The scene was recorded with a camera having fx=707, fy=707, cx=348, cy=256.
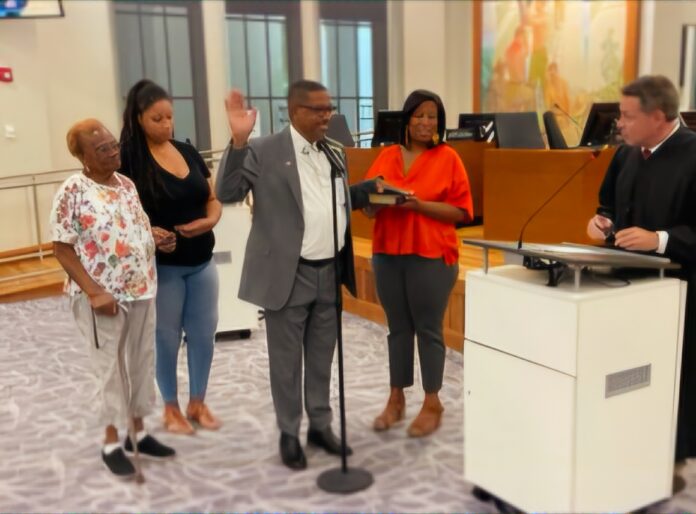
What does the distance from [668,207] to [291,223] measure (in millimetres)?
1248

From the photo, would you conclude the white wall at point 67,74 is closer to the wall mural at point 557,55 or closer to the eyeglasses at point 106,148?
the wall mural at point 557,55

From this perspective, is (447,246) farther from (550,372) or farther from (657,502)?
(657,502)

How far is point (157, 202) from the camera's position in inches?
107

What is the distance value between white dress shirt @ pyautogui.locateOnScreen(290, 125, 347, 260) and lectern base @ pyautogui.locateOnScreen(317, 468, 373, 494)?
30.7 inches

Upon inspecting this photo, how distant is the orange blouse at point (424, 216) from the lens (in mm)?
2758

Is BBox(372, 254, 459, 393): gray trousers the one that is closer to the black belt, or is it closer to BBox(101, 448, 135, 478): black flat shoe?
the black belt

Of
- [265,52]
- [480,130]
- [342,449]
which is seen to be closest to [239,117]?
[342,449]

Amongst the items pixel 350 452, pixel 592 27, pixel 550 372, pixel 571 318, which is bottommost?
pixel 350 452

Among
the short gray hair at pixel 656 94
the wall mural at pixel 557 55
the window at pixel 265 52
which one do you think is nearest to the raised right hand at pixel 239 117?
the short gray hair at pixel 656 94

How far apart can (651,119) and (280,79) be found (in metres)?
6.57

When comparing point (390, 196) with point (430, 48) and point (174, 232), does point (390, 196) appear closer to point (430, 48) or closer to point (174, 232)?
point (174, 232)

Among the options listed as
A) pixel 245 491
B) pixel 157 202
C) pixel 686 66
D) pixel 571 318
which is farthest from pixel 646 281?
pixel 686 66

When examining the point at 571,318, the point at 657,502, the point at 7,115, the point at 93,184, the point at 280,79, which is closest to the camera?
the point at 571,318

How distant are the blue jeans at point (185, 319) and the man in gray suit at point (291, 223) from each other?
0.40m
